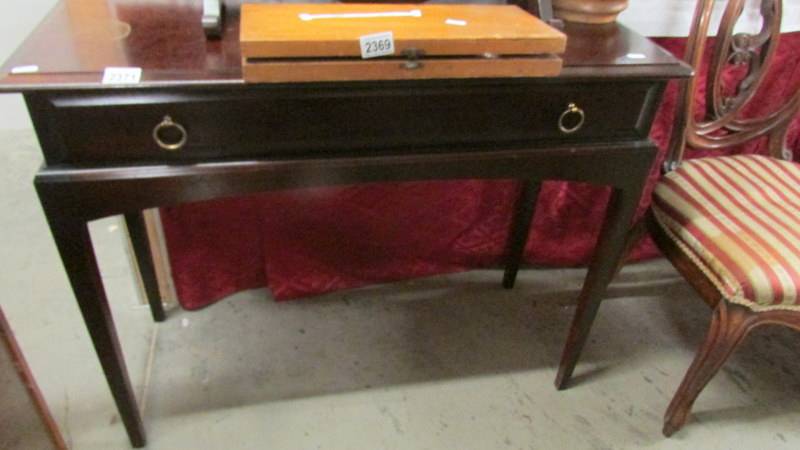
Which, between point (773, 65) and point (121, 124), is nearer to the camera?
point (121, 124)

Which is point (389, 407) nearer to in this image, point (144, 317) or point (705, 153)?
point (144, 317)

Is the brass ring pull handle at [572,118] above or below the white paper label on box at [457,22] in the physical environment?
below

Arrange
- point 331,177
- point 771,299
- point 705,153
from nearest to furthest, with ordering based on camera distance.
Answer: point 331,177, point 771,299, point 705,153

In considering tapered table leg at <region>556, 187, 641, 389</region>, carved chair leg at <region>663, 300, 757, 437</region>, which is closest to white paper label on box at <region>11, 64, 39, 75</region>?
tapered table leg at <region>556, 187, 641, 389</region>

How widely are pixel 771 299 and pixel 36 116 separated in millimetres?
1123

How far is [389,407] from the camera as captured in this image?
1.21 m

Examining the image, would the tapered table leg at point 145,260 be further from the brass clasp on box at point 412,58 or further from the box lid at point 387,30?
the brass clasp on box at point 412,58

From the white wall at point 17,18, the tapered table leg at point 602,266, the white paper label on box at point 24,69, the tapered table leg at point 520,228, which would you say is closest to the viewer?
the white paper label on box at point 24,69

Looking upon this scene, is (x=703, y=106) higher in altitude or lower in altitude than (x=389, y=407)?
higher

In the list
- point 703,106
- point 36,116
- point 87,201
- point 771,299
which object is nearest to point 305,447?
point 87,201

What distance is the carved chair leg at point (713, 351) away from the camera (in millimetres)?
1003

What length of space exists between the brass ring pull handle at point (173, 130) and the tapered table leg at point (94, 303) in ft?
0.52

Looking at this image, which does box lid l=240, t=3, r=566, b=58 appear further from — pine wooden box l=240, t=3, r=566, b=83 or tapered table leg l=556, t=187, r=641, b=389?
tapered table leg l=556, t=187, r=641, b=389

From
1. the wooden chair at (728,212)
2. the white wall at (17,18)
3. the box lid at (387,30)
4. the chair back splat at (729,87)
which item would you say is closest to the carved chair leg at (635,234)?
the wooden chair at (728,212)
